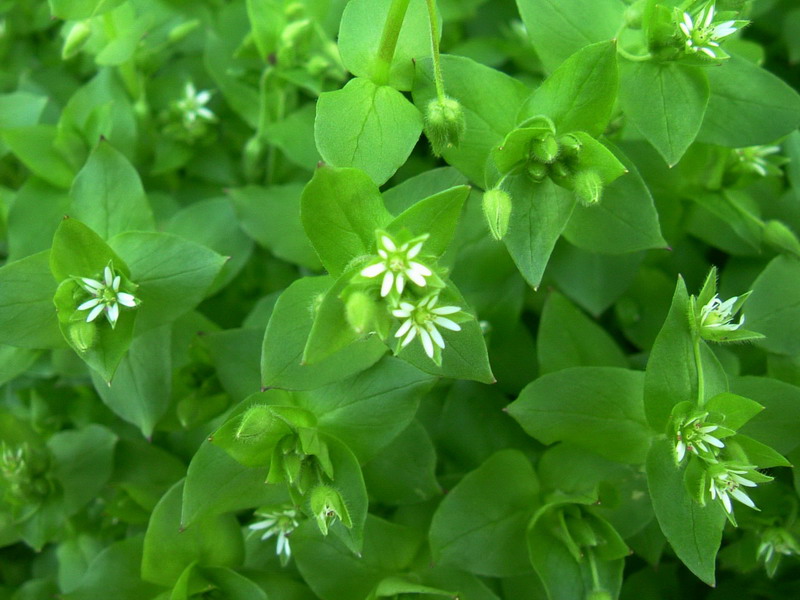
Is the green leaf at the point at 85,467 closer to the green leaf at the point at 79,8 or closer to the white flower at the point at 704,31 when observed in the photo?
the green leaf at the point at 79,8

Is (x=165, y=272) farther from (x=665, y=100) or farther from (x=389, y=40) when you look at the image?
(x=665, y=100)

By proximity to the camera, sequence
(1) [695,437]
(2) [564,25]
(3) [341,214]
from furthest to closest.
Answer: (2) [564,25] < (1) [695,437] < (3) [341,214]

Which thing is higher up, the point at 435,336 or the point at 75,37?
the point at 75,37

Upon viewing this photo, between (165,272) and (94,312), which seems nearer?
(94,312)

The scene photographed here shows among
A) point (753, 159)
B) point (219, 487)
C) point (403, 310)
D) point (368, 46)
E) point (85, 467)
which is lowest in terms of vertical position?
point (85, 467)

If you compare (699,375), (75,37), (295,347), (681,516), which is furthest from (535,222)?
(75,37)

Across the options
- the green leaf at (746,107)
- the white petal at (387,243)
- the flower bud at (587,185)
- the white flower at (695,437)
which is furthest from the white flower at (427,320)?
the green leaf at (746,107)

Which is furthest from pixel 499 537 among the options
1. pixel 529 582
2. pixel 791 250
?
pixel 791 250

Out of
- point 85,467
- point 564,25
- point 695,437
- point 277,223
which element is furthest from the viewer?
point 277,223
